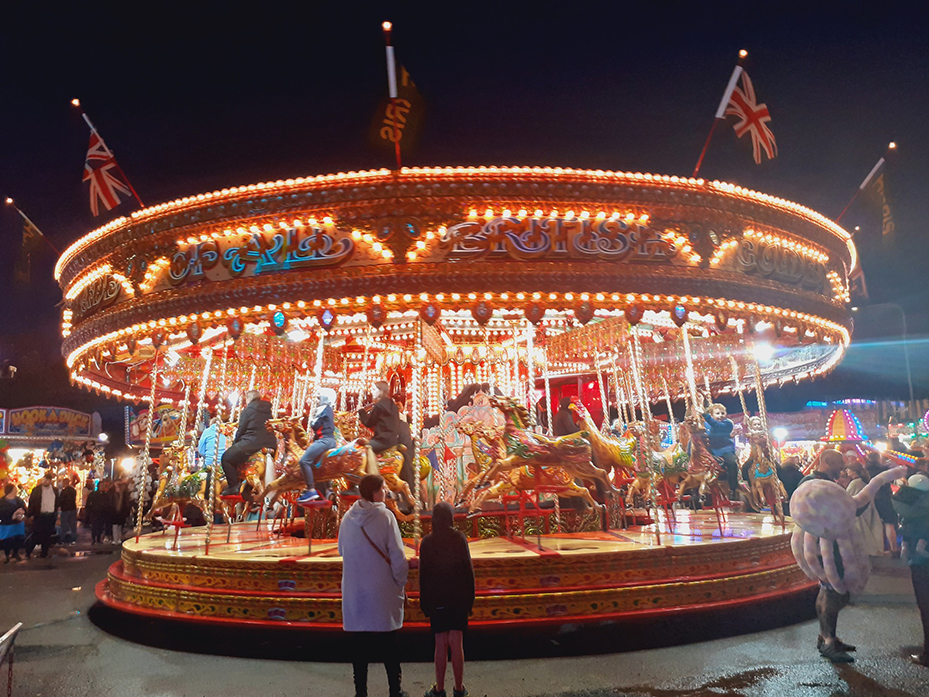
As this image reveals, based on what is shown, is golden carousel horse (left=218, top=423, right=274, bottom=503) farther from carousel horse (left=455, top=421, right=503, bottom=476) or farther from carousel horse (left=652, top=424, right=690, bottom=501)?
carousel horse (left=652, top=424, right=690, bottom=501)

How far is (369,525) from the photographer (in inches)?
178

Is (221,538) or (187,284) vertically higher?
(187,284)

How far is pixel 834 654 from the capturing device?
537 centimetres

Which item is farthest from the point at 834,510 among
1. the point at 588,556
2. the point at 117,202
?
the point at 117,202

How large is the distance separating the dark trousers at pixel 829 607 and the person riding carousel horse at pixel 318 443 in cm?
573

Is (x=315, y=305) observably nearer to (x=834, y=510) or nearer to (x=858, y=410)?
(x=834, y=510)

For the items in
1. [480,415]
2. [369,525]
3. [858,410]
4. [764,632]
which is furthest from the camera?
[858,410]

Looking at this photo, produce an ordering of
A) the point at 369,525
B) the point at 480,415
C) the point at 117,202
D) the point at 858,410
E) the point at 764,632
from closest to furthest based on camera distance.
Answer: the point at 369,525, the point at 764,632, the point at 117,202, the point at 480,415, the point at 858,410

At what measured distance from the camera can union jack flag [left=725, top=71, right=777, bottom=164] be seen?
886cm

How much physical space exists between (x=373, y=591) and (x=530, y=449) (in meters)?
4.16

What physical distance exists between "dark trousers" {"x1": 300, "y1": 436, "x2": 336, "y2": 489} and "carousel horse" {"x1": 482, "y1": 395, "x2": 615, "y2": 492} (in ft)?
7.36

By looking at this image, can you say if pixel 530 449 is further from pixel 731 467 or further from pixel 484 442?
pixel 731 467

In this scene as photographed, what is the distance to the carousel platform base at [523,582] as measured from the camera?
21.3 feet

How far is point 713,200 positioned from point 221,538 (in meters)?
9.16
